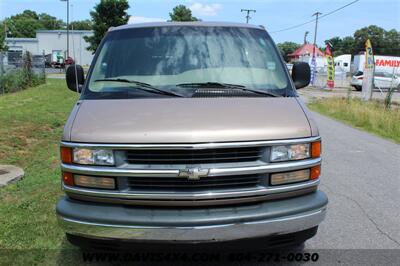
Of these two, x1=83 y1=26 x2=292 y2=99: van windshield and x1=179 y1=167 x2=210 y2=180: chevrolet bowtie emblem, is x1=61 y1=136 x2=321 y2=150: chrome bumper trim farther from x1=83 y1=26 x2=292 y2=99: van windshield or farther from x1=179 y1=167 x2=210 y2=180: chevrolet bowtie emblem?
x1=83 y1=26 x2=292 y2=99: van windshield

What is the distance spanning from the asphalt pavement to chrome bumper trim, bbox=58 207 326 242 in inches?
45.2

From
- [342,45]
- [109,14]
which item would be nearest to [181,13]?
[109,14]

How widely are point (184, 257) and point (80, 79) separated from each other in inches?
91.4

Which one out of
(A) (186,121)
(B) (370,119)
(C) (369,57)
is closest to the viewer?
(A) (186,121)

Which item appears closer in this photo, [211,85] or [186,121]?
[186,121]

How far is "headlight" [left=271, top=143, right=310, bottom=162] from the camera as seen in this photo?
3.39 m

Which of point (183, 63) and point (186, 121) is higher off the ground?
point (183, 63)

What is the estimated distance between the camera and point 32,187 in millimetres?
6145

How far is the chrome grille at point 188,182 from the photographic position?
3.26m

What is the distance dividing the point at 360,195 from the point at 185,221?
3706 mm

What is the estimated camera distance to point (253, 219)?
3.25m

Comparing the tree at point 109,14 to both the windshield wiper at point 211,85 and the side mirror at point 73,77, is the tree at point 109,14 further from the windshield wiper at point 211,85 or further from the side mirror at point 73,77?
the windshield wiper at point 211,85

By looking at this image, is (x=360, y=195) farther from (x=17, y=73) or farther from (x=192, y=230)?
(x=17, y=73)

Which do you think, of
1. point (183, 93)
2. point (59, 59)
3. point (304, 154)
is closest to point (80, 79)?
point (183, 93)
